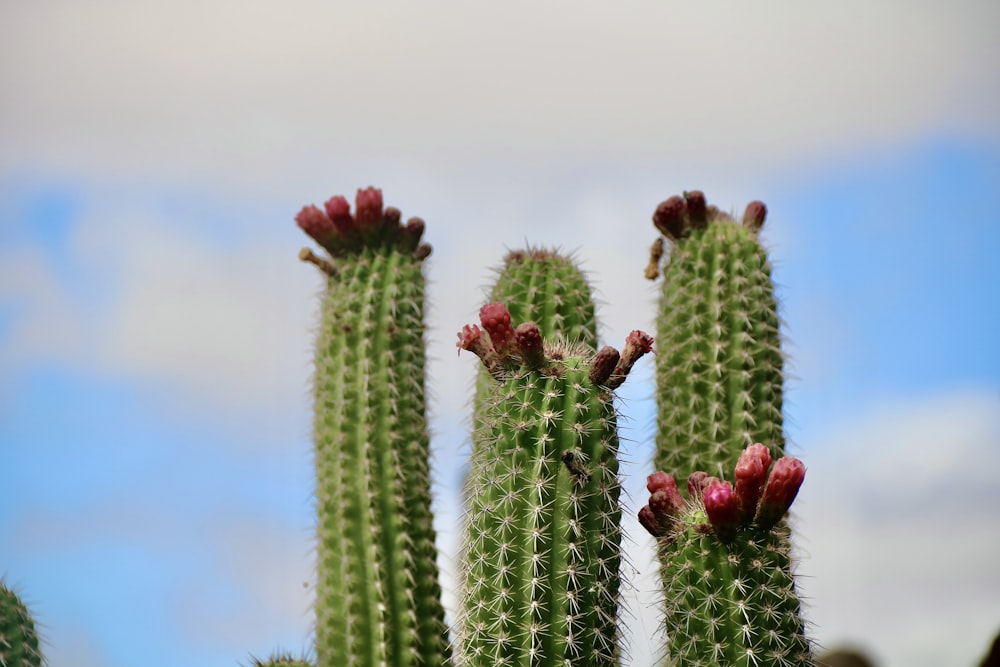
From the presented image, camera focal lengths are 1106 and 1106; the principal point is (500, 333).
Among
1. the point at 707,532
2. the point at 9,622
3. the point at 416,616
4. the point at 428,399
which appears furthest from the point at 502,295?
the point at 9,622

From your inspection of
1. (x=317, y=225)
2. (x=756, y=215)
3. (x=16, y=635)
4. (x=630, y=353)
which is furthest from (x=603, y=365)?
(x=16, y=635)

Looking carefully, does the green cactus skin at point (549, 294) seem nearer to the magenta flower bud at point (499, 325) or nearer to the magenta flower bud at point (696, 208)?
the magenta flower bud at point (696, 208)

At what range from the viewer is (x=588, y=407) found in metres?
3.15

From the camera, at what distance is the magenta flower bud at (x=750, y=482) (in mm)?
3041

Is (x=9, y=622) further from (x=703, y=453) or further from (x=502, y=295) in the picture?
(x=703, y=453)

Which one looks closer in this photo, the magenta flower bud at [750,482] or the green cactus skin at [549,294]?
the magenta flower bud at [750,482]

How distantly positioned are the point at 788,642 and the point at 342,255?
8.46 ft

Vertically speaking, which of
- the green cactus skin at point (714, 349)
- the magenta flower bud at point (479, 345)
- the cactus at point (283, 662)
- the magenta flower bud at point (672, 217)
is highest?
the magenta flower bud at point (672, 217)

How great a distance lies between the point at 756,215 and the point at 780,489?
196cm

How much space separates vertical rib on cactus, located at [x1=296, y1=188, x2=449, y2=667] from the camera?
433cm

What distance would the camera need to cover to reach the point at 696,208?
469 cm

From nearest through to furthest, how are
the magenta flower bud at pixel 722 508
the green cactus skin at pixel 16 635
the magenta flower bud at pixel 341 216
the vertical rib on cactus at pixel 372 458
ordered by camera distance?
the magenta flower bud at pixel 722 508, the green cactus skin at pixel 16 635, the vertical rib on cactus at pixel 372 458, the magenta flower bud at pixel 341 216

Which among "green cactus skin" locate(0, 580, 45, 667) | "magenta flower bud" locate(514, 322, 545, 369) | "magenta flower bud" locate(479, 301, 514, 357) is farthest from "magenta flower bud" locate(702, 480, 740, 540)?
"green cactus skin" locate(0, 580, 45, 667)

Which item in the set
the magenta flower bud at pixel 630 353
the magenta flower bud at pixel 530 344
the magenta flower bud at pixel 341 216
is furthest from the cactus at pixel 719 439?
the magenta flower bud at pixel 341 216
